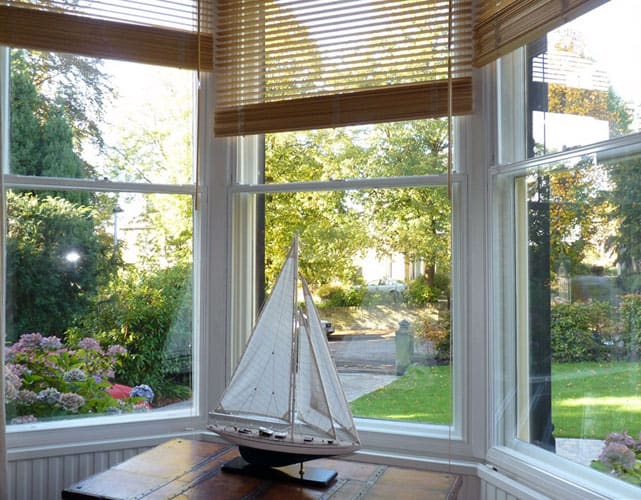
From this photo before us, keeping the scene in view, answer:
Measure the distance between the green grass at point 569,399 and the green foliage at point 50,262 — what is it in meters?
1.14

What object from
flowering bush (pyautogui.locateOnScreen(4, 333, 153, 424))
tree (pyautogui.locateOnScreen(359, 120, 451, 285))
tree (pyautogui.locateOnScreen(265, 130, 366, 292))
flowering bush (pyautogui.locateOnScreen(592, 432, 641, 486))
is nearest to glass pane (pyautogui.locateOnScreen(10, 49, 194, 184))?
tree (pyautogui.locateOnScreen(265, 130, 366, 292))

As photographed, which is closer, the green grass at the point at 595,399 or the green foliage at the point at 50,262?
the green grass at the point at 595,399

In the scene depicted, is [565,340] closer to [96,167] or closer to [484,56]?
[484,56]

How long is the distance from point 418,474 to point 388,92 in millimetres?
1285

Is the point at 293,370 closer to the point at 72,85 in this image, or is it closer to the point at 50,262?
the point at 50,262

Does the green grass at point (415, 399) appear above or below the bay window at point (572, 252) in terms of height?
below

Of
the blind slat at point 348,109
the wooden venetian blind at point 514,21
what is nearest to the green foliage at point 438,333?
the blind slat at point 348,109

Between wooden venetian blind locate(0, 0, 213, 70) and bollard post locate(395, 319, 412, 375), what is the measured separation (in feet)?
4.22

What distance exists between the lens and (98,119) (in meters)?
2.30

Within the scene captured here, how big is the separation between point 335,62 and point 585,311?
123 centimetres

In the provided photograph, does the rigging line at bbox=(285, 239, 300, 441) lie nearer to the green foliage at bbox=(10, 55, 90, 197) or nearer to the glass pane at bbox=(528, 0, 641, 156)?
the glass pane at bbox=(528, 0, 641, 156)

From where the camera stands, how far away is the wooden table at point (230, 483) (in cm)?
157

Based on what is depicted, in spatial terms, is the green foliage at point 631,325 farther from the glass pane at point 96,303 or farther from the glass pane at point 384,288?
the glass pane at point 96,303

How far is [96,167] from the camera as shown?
2287 millimetres
